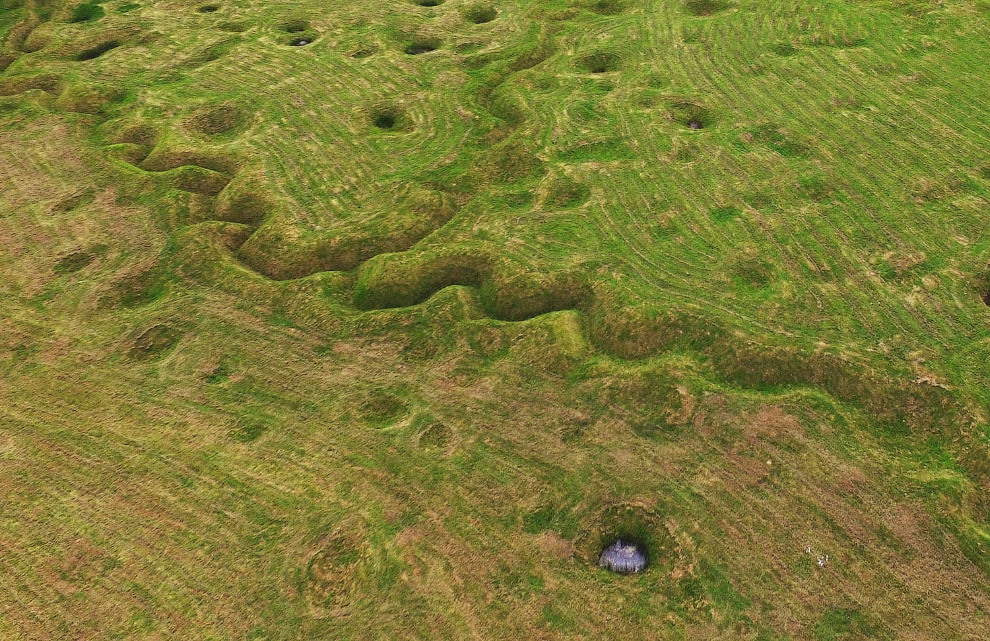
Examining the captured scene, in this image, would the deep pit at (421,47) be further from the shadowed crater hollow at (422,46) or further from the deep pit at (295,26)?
the deep pit at (295,26)

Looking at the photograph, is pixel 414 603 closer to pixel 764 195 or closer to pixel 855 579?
pixel 855 579

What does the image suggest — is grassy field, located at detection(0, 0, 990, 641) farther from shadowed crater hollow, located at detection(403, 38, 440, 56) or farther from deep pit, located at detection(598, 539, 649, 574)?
shadowed crater hollow, located at detection(403, 38, 440, 56)

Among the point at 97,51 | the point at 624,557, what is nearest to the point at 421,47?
the point at 97,51

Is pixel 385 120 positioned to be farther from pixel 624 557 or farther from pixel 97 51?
pixel 624 557

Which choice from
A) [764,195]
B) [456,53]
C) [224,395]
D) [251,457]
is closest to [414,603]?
[251,457]

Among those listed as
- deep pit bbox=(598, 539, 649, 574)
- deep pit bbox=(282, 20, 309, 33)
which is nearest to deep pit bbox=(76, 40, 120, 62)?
deep pit bbox=(282, 20, 309, 33)
